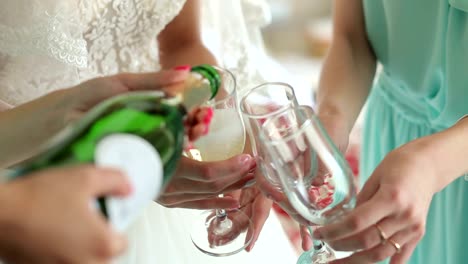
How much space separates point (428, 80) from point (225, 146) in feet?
1.09

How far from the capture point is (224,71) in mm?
684

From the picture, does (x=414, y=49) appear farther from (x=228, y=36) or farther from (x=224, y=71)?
(x=228, y=36)

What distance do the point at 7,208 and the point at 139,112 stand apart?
0.54ft

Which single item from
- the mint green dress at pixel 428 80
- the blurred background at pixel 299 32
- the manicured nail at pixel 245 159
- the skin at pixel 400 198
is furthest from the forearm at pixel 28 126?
the blurred background at pixel 299 32

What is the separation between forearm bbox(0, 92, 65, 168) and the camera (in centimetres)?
65

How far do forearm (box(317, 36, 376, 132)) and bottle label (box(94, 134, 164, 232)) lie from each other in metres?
0.44

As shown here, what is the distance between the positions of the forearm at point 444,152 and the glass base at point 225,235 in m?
0.28

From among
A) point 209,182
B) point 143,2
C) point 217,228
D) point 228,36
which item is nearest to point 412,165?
point 209,182

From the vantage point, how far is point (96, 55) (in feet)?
3.06

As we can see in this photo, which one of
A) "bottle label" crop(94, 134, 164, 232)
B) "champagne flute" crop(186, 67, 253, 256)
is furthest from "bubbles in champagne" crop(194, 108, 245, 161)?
"bottle label" crop(94, 134, 164, 232)

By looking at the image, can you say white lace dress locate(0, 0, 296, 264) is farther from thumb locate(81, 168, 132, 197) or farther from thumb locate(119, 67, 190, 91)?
thumb locate(81, 168, 132, 197)

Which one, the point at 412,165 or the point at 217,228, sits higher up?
the point at 412,165

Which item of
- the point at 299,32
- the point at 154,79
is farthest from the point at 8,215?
the point at 299,32

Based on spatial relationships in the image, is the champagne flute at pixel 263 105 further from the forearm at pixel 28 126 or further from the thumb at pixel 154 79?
the forearm at pixel 28 126
